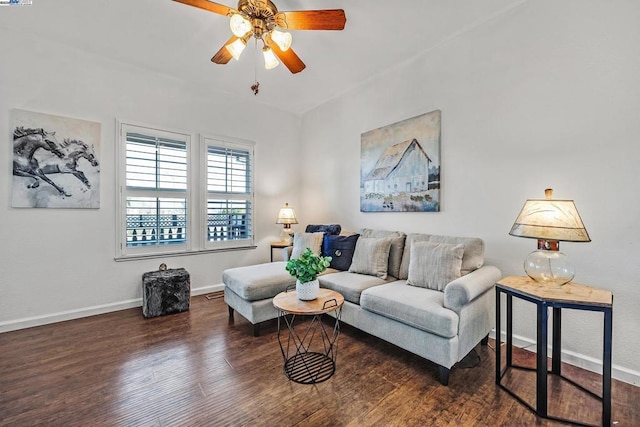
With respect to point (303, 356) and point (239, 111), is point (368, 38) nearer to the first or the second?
point (239, 111)

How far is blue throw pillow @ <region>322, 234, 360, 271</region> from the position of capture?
3143mm

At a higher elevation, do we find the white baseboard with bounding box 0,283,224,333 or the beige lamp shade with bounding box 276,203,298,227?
the beige lamp shade with bounding box 276,203,298,227

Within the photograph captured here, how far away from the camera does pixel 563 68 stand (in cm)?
210

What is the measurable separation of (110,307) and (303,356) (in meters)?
2.47

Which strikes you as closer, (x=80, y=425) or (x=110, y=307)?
(x=80, y=425)

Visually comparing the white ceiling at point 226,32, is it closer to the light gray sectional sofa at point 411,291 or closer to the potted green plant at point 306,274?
the light gray sectional sofa at point 411,291

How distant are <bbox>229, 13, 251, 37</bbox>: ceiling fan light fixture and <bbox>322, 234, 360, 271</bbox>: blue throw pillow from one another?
2211 mm

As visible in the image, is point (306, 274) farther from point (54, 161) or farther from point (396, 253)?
point (54, 161)

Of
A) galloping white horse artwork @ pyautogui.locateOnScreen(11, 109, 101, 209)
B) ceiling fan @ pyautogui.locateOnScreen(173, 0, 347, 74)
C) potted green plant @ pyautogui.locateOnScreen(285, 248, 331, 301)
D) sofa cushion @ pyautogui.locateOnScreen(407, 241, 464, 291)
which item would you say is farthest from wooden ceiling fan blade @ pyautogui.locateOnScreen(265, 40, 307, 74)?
galloping white horse artwork @ pyautogui.locateOnScreen(11, 109, 101, 209)

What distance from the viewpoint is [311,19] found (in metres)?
1.92

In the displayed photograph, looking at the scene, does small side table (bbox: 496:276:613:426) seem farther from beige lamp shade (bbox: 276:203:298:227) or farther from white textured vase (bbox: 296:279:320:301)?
beige lamp shade (bbox: 276:203:298:227)

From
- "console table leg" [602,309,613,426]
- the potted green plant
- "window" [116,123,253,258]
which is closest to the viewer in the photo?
"console table leg" [602,309,613,426]

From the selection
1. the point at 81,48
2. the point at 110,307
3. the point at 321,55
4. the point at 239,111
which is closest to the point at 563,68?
the point at 321,55

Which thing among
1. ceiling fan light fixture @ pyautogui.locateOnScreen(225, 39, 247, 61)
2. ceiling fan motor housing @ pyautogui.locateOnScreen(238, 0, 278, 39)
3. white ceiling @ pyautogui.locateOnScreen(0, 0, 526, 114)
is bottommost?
ceiling fan light fixture @ pyautogui.locateOnScreen(225, 39, 247, 61)
